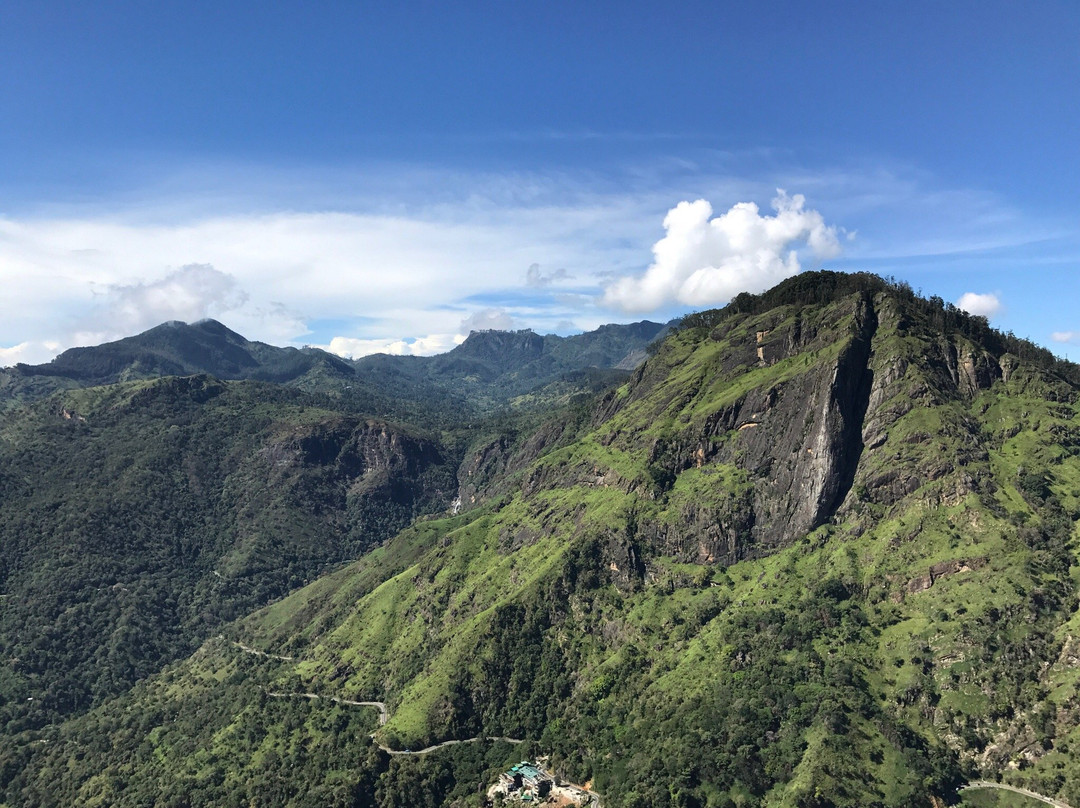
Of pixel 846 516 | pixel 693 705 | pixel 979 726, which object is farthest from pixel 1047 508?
pixel 693 705

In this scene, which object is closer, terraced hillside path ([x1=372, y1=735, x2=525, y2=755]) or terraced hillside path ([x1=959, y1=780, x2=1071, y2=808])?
terraced hillside path ([x1=959, y1=780, x2=1071, y2=808])

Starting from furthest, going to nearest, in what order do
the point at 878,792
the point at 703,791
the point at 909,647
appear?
the point at 909,647 < the point at 703,791 < the point at 878,792

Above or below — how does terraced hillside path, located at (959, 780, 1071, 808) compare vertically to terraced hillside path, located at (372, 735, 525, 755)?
above

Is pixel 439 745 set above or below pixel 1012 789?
below

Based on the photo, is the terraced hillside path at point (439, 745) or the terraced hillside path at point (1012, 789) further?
the terraced hillside path at point (439, 745)

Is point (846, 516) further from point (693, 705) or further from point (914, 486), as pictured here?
point (693, 705)

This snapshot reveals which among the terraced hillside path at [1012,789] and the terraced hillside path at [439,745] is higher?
the terraced hillside path at [1012,789]

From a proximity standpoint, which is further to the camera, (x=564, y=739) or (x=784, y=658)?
(x=564, y=739)

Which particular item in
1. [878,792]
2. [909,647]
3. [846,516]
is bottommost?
[878,792]
